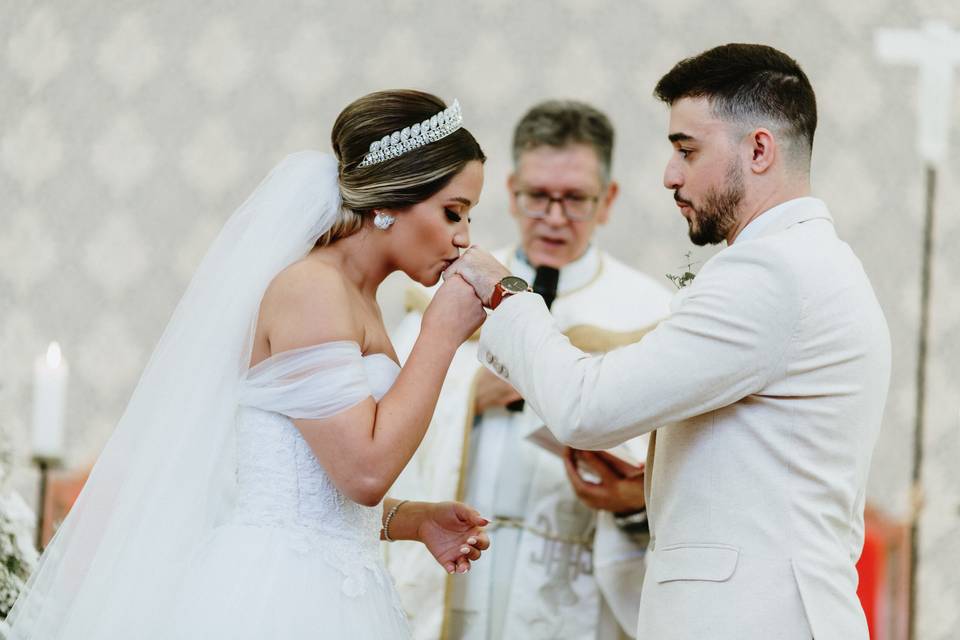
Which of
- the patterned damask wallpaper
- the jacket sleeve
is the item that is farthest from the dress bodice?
the patterned damask wallpaper

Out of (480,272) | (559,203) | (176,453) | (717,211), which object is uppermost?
(559,203)

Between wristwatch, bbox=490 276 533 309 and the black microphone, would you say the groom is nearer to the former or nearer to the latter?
wristwatch, bbox=490 276 533 309

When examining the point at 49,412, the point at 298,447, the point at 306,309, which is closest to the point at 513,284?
the point at 306,309

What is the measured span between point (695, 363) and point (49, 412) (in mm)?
1523

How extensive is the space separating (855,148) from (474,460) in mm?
1856

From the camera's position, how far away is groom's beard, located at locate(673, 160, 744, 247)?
2.27 metres

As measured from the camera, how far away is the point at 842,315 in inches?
83.8

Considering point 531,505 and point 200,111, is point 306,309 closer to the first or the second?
point 531,505

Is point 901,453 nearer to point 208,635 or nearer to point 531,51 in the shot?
point 531,51

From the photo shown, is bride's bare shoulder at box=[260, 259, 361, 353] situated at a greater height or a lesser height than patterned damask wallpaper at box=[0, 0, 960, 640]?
lesser

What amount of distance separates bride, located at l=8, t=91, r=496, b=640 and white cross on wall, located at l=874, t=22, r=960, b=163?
7.67 feet

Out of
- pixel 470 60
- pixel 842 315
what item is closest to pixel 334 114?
pixel 470 60

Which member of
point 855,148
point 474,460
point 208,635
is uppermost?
point 855,148

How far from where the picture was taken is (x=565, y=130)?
3490 mm
